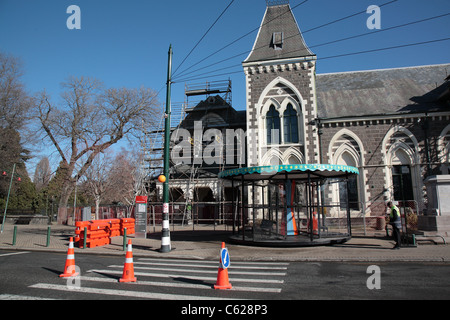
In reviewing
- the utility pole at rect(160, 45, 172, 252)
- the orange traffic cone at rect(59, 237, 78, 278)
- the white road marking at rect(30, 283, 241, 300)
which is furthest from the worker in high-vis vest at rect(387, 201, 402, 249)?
the orange traffic cone at rect(59, 237, 78, 278)

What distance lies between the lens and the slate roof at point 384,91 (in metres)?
22.3

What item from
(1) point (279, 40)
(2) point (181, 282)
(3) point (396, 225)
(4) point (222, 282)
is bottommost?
(2) point (181, 282)

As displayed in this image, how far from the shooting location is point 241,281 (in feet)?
23.5

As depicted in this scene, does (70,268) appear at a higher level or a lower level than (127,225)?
lower

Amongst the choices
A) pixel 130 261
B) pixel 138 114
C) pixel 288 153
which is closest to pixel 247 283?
pixel 130 261

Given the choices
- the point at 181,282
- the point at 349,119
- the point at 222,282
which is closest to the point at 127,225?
the point at 181,282

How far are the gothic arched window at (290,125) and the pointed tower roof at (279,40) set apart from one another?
3909mm

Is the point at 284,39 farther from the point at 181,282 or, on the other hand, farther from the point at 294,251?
the point at 181,282

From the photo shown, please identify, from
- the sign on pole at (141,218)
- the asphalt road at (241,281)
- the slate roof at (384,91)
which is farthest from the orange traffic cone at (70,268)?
the slate roof at (384,91)

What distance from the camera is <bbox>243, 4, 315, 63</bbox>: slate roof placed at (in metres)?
23.9

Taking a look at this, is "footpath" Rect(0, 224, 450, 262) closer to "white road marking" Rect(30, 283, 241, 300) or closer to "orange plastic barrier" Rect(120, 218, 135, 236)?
"orange plastic barrier" Rect(120, 218, 135, 236)

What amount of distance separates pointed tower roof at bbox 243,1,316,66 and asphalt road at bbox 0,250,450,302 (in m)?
17.9

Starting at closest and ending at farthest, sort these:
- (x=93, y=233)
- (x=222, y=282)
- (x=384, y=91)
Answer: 1. (x=222, y=282)
2. (x=93, y=233)
3. (x=384, y=91)

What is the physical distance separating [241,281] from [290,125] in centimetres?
1766
